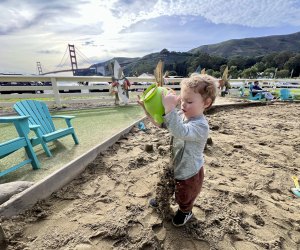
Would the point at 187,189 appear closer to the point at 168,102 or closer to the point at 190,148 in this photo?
the point at 190,148

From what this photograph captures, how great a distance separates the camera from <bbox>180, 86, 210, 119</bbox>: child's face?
1.62 meters

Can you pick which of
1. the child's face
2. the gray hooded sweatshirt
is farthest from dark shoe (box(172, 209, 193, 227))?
the child's face

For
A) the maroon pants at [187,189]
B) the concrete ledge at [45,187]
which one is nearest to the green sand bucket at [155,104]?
the maroon pants at [187,189]

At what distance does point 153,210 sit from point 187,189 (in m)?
0.57

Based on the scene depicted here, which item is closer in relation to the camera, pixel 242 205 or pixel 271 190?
pixel 242 205

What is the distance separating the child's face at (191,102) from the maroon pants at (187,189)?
530 millimetres

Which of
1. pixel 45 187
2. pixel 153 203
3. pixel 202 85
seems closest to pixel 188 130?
pixel 202 85

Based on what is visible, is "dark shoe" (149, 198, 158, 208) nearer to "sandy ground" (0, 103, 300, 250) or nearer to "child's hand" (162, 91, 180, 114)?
"sandy ground" (0, 103, 300, 250)

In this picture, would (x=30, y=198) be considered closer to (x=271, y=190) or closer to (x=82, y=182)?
(x=82, y=182)

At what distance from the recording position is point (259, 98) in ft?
40.9

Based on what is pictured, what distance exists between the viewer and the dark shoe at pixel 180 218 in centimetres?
201

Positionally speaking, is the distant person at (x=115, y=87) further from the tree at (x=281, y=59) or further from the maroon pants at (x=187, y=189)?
the tree at (x=281, y=59)

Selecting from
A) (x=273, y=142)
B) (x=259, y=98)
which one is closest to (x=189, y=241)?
(x=273, y=142)

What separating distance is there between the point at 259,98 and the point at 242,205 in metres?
11.4
